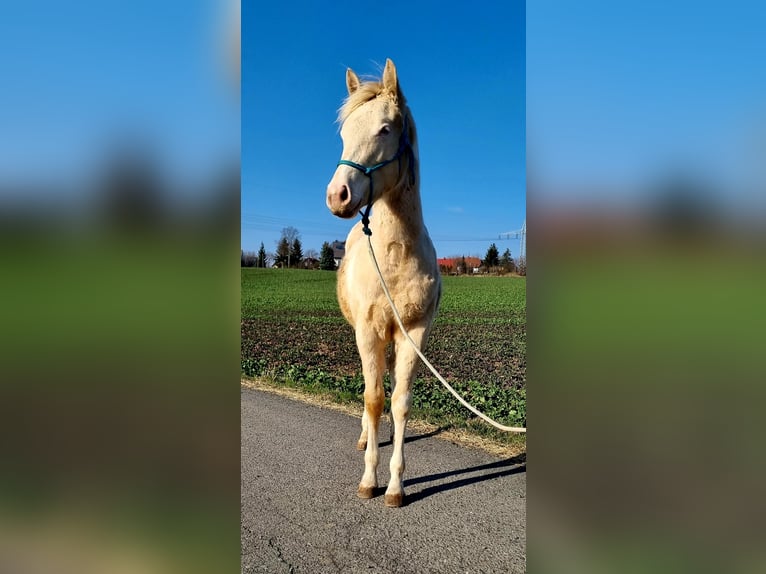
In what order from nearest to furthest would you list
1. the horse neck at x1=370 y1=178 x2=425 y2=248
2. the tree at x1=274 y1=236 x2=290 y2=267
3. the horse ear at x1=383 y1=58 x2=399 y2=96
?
the horse ear at x1=383 y1=58 x2=399 y2=96 → the horse neck at x1=370 y1=178 x2=425 y2=248 → the tree at x1=274 y1=236 x2=290 y2=267

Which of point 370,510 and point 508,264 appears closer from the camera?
point 370,510

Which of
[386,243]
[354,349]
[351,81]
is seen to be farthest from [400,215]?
[354,349]

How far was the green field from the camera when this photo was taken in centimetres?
668

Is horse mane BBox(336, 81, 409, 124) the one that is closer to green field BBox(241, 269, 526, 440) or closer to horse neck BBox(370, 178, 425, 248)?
horse neck BBox(370, 178, 425, 248)

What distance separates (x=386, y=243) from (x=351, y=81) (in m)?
1.27

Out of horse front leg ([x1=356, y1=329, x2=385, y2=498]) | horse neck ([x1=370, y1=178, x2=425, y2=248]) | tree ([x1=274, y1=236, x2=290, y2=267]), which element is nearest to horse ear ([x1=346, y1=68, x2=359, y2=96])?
horse neck ([x1=370, y1=178, x2=425, y2=248])

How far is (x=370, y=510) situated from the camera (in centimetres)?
355

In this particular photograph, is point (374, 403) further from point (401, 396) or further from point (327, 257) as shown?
point (327, 257)

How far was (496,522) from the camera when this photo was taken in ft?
11.0
